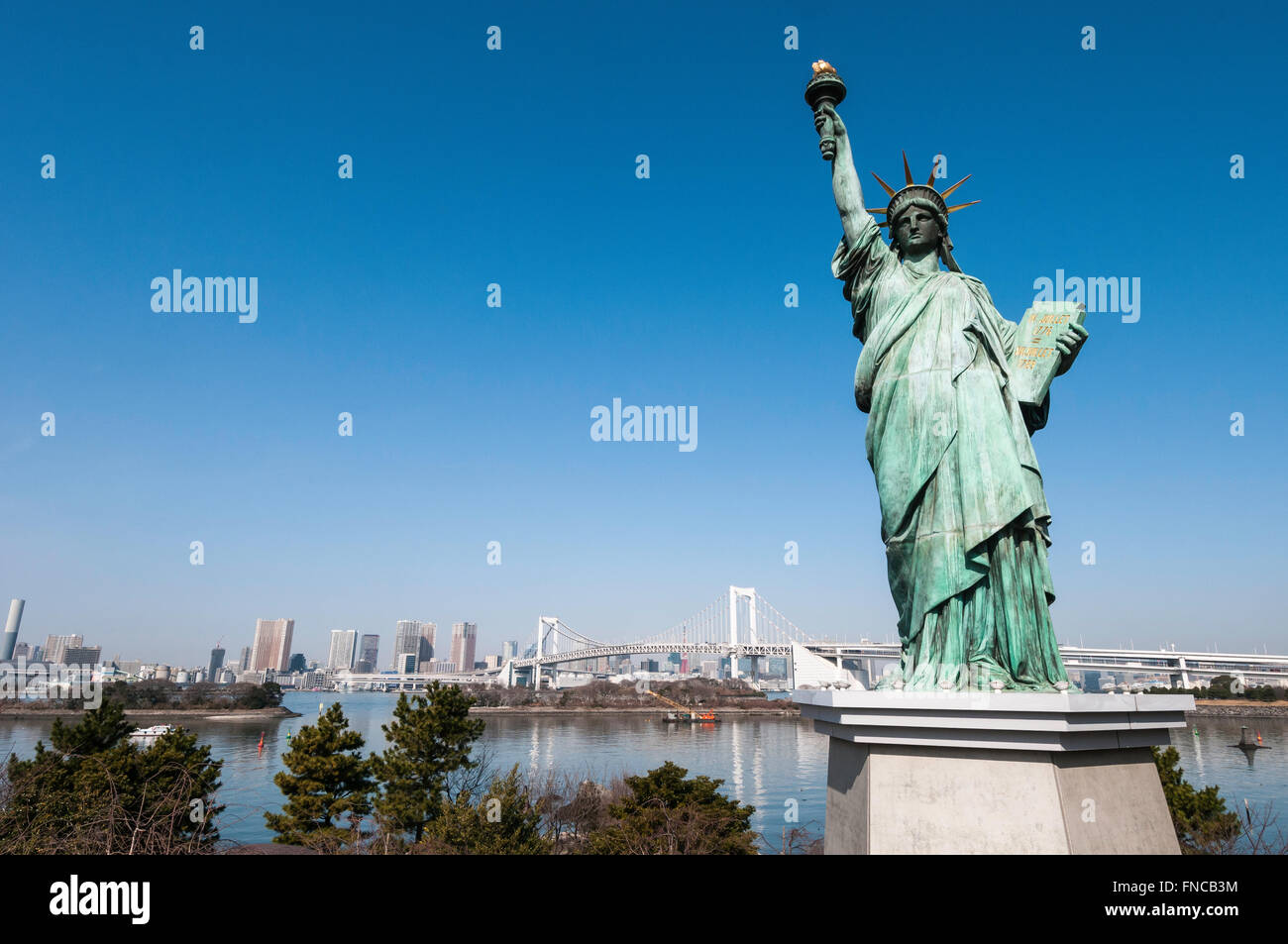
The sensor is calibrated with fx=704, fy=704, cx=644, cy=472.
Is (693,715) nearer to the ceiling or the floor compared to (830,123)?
nearer to the floor

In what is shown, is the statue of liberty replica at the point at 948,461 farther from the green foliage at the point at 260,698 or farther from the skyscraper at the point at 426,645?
the skyscraper at the point at 426,645

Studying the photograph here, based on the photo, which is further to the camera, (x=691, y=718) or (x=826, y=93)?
(x=691, y=718)

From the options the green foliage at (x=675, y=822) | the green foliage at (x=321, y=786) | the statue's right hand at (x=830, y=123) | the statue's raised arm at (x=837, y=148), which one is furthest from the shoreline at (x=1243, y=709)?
the statue's right hand at (x=830, y=123)

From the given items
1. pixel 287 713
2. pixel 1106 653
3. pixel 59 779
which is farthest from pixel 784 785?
pixel 287 713

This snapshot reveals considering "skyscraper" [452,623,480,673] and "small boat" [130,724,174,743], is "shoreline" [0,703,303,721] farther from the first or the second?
"skyscraper" [452,623,480,673]

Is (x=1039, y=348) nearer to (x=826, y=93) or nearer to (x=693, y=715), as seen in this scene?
(x=826, y=93)

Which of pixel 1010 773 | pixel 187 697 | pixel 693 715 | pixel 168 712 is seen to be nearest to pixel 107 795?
pixel 1010 773
